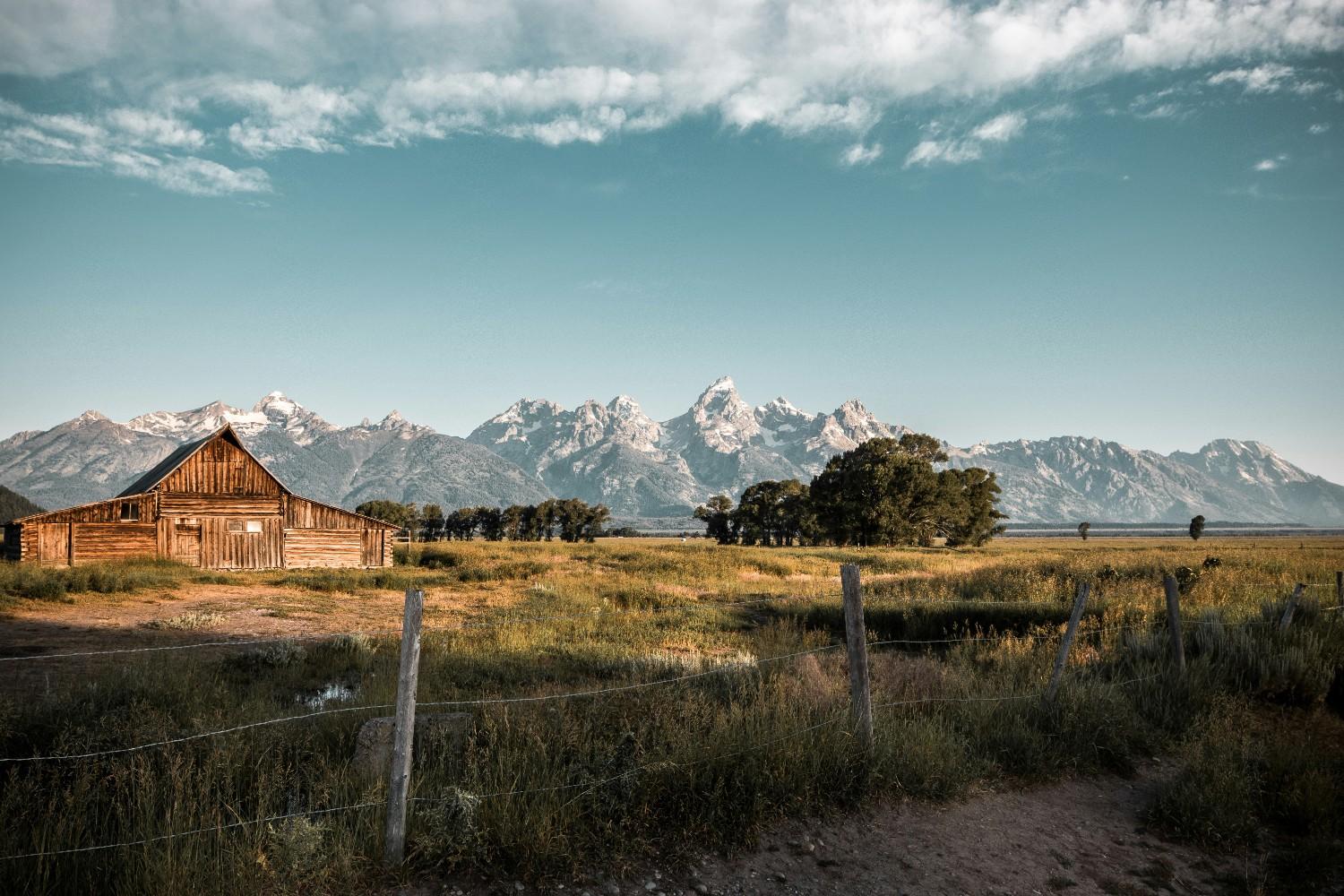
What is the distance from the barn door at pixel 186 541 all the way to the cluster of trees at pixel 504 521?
215 ft

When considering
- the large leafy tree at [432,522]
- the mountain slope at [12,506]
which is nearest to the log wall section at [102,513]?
the large leafy tree at [432,522]

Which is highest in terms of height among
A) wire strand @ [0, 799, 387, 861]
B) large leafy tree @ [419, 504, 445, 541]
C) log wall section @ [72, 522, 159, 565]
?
log wall section @ [72, 522, 159, 565]

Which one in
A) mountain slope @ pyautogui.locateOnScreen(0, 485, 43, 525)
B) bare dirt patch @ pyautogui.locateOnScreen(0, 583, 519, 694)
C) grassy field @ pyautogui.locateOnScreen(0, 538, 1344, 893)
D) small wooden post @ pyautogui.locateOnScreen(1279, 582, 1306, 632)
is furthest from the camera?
mountain slope @ pyautogui.locateOnScreen(0, 485, 43, 525)

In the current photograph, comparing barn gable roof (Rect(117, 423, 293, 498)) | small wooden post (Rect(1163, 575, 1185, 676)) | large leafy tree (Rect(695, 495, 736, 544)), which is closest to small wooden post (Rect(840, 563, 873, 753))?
small wooden post (Rect(1163, 575, 1185, 676))

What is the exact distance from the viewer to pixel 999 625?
17234mm

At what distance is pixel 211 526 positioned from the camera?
125 ft

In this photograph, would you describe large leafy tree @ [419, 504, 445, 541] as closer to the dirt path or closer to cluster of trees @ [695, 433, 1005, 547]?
cluster of trees @ [695, 433, 1005, 547]

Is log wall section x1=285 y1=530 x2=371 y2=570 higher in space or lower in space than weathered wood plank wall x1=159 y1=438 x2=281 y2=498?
lower

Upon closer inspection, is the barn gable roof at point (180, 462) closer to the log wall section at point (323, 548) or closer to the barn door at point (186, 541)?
the barn door at point (186, 541)

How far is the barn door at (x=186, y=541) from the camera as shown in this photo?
37.1 metres

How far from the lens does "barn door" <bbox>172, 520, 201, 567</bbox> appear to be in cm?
3709

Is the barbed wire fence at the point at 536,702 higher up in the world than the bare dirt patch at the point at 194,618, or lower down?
higher up

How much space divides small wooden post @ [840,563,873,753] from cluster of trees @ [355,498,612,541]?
96829 millimetres

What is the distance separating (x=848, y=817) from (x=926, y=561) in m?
35.4
